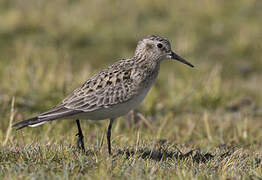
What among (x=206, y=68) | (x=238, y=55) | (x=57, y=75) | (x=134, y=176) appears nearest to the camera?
(x=134, y=176)

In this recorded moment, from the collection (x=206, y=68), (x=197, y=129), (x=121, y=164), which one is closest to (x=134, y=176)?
(x=121, y=164)

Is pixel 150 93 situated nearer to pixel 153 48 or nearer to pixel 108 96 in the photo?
pixel 153 48

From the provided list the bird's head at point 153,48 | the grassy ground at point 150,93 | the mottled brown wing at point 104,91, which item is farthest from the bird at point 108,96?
the grassy ground at point 150,93

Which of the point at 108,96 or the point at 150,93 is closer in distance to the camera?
the point at 108,96

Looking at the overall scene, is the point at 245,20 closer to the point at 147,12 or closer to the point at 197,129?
the point at 147,12

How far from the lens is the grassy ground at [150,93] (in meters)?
5.46

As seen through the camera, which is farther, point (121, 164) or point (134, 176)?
point (121, 164)

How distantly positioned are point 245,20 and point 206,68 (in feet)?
14.7

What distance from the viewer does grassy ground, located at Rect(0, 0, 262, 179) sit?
5.46 metres

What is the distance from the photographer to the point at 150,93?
404 inches

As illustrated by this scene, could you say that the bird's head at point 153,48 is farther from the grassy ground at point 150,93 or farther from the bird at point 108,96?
the grassy ground at point 150,93

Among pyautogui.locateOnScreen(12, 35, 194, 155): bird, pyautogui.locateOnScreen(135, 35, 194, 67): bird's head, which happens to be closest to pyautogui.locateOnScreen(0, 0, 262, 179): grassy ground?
pyautogui.locateOnScreen(12, 35, 194, 155): bird

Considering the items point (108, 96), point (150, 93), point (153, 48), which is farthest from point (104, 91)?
point (150, 93)

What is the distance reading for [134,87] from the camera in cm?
Answer: 631
